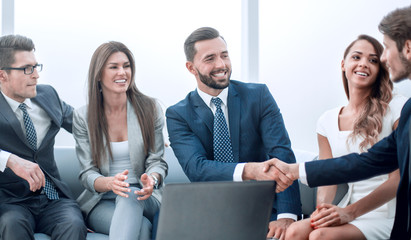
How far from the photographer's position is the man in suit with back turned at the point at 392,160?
178 cm

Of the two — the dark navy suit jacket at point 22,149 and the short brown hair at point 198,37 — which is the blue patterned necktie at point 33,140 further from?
the short brown hair at point 198,37

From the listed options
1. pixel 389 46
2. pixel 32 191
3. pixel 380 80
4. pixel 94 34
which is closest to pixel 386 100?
pixel 380 80

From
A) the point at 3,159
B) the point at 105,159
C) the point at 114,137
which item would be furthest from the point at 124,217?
the point at 3,159

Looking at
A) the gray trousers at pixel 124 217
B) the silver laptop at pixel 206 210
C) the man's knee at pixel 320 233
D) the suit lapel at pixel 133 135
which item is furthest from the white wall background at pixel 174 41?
the silver laptop at pixel 206 210

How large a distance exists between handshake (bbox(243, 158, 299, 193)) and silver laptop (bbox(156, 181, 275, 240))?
2.92 ft

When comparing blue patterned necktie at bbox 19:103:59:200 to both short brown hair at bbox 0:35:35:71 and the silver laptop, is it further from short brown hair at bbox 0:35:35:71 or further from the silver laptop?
the silver laptop

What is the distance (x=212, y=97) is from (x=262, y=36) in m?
1.51

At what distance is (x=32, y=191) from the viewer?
8.43ft

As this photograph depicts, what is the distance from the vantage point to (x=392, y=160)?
2.04 m

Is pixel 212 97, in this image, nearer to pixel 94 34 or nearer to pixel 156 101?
pixel 156 101

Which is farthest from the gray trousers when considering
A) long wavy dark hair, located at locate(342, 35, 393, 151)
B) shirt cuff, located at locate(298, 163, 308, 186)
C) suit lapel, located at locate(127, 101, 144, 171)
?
long wavy dark hair, located at locate(342, 35, 393, 151)

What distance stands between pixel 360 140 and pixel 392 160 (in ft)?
1.12

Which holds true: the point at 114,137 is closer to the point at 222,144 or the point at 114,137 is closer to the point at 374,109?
the point at 222,144

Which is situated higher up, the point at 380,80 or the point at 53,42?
the point at 53,42
